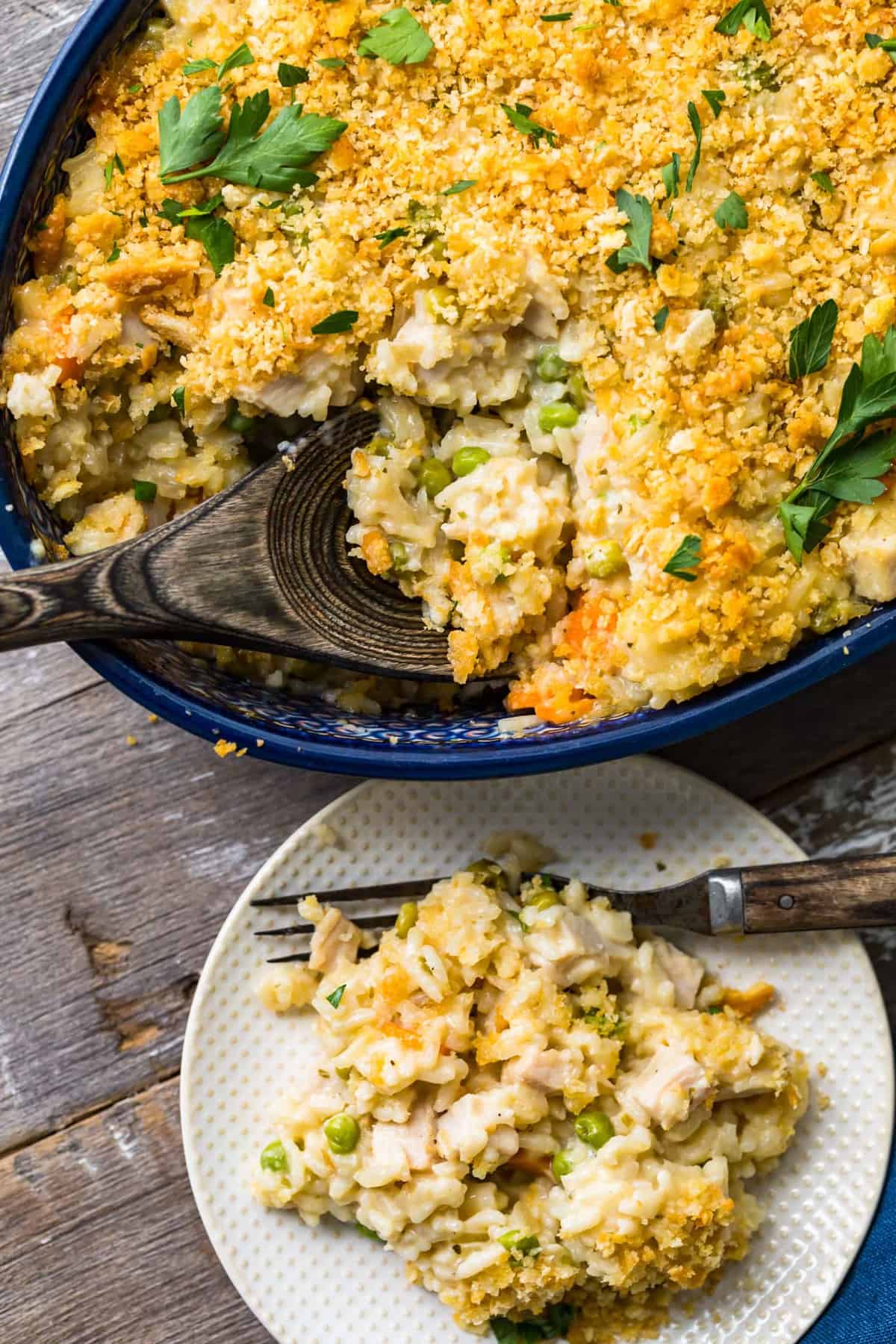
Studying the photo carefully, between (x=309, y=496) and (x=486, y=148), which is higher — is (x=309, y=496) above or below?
below

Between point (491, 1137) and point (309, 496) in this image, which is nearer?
point (309, 496)

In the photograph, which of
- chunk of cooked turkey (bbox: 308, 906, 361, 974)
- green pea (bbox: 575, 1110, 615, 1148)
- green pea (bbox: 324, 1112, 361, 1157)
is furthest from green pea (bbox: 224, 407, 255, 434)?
green pea (bbox: 575, 1110, 615, 1148)

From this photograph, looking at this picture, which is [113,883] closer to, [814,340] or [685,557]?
[685,557]

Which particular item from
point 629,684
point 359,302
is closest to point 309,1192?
point 629,684

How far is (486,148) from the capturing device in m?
2.21

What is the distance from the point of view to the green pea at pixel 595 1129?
2549 mm

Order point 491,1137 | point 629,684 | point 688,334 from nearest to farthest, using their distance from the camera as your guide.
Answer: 1. point 688,334
2. point 629,684
3. point 491,1137

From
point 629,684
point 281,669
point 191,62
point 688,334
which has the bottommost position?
point 629,684

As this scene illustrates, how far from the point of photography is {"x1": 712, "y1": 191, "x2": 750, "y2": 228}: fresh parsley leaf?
2.21 meters

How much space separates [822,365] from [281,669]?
122 cm

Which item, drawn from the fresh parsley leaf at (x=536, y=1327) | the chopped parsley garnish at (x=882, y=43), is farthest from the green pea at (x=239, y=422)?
the fresh parsley leaf at (x=536, y=1327)

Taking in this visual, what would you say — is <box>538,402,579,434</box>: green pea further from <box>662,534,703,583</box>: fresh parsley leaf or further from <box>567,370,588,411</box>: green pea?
<box>662,534,703,583</box>: fresh parsley leaf

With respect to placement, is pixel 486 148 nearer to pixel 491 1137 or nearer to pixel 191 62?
pixel 191 62

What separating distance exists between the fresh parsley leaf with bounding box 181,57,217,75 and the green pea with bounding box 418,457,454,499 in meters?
0.81
